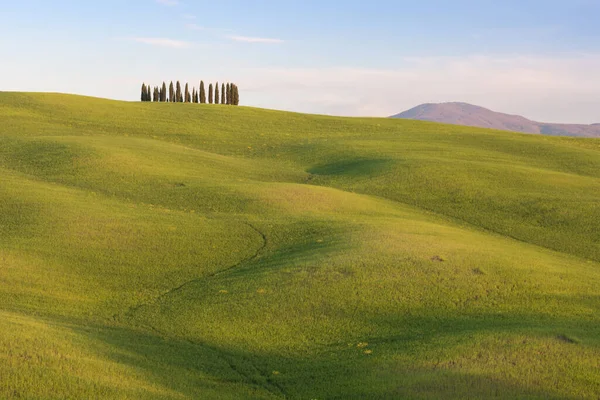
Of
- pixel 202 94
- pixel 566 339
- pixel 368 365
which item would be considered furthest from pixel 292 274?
pixel 202 94

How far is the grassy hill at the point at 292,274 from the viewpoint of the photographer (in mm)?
13547

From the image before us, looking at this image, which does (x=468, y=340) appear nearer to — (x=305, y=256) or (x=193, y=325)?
(x=193, y=325)

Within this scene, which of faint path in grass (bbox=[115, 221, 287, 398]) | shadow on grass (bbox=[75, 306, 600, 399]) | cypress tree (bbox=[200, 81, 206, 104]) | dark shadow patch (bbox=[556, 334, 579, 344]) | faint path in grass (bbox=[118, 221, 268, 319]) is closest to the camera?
shadow on grass (bbox=[75, 306, 600, 399])

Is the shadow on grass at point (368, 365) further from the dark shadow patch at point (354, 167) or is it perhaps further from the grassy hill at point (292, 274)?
the dark shadow patch at point (354, 167)

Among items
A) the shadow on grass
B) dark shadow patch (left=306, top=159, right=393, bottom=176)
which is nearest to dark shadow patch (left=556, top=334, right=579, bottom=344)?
the shadow on grass

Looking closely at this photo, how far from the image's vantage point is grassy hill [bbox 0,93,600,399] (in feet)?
44.4

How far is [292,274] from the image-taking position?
20.1m

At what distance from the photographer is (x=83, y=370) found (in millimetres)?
12891

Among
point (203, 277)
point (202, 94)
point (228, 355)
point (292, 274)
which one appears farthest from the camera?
point (202, 94)

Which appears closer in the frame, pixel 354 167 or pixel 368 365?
pixel 368 365

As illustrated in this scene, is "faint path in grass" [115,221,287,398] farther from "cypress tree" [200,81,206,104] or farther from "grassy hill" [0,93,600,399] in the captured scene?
"cypress tree" [200,81,206,104]

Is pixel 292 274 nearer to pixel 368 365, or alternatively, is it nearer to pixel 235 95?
pixel 368 365

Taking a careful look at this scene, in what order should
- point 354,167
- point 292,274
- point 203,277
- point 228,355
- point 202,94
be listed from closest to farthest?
point 228,355 → point 292,274 → point 203,277 → point 354,167 → point 202,94

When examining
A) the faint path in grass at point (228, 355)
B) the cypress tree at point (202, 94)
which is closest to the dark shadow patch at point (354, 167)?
the faint path in grass at point (228, 355)
